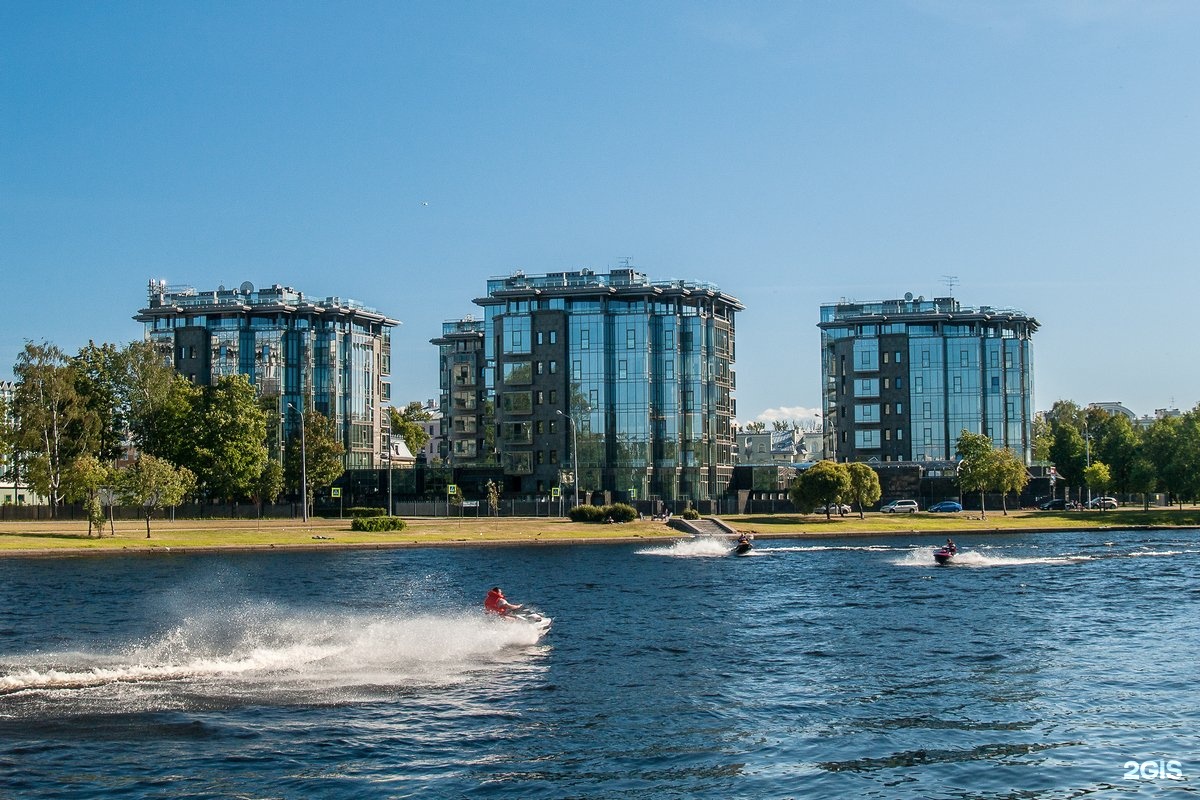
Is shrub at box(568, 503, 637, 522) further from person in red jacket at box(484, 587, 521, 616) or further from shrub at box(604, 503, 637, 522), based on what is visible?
person in red jacket at box(484, 587, 521, 616)

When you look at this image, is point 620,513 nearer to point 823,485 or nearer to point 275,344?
point 823,485

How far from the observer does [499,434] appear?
174500 mm

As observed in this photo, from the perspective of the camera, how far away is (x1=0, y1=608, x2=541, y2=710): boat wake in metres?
37.9

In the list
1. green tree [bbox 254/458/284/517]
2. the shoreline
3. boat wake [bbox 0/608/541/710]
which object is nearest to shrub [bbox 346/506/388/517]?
the shoreline

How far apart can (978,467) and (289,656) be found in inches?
5100

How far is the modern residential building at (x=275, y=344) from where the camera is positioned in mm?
183625

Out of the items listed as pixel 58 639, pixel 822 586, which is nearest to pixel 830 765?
pixel 58 639

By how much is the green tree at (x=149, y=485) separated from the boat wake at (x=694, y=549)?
42465 mm

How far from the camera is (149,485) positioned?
11094 cm

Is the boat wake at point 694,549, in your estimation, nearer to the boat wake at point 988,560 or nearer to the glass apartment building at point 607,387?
the boat wake at point 988,560

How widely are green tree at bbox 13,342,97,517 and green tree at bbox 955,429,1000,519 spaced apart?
104215mm

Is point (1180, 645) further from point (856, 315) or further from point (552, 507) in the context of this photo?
point (856, 315)

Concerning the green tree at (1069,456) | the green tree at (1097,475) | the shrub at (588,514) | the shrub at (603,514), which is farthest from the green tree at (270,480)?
the green tree at (1069,456)

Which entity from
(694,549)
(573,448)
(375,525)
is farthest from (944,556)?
(573,448)
